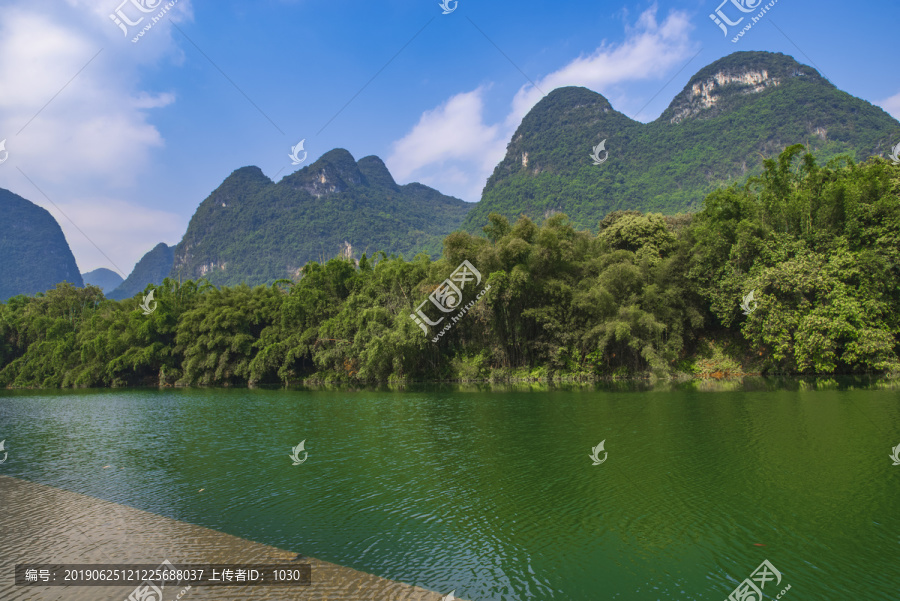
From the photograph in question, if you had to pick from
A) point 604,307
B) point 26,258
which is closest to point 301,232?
point 26,258

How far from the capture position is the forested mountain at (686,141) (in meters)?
95.6

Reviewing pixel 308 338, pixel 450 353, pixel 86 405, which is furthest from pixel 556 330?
pixel 86 405

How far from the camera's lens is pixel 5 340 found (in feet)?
190

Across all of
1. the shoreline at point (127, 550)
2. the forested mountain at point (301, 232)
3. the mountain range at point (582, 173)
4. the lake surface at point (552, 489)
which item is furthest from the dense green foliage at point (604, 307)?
the forested mountain at point (301, 232)

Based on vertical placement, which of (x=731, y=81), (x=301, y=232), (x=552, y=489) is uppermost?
(x=731, y=81)

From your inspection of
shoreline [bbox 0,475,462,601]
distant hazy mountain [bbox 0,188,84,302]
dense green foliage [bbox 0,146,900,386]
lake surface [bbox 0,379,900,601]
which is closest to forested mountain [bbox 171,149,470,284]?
distant hazy mountain [bbox 0,188,84,302]

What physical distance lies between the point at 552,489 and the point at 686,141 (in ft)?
421

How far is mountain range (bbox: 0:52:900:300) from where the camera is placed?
98438 millimetres

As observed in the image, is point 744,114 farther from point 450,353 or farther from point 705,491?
point 705,491

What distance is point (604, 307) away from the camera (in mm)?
31234

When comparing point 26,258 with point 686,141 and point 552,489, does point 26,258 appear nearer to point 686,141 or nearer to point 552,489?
point 686,141

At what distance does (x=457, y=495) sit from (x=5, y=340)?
7321 cm

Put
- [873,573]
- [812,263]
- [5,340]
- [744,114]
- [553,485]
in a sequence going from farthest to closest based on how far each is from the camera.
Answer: [744,114] → [5,340] → [812,263] → [553,485] → [873,573]

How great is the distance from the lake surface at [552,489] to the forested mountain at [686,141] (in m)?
81.6
